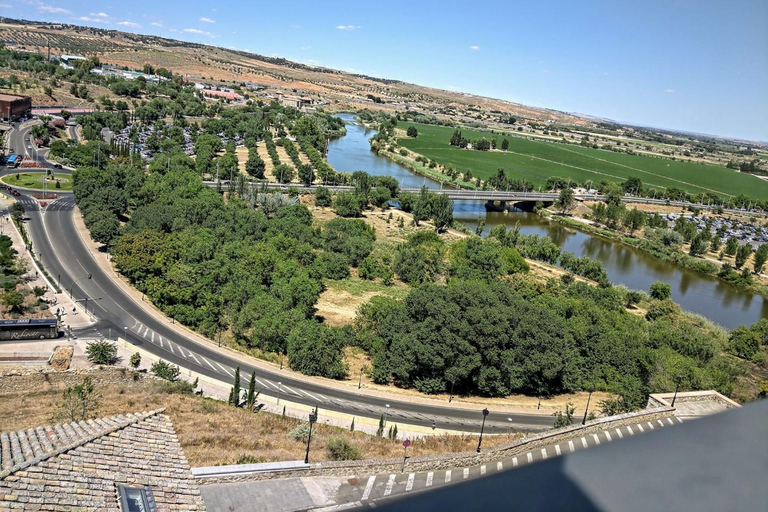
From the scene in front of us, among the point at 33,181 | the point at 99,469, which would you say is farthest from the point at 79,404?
the point at 33,181

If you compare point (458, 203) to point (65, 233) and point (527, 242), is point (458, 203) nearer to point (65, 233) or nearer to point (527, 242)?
point (527, 242)

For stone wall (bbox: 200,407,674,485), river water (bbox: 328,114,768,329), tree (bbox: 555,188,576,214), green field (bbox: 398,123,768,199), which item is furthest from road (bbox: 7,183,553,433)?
green field (bbox: 398,123,768,199)

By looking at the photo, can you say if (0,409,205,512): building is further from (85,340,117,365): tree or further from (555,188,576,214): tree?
(555,188,576,214): tree

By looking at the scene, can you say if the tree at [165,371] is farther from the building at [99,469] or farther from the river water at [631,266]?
the river water at [631,266]

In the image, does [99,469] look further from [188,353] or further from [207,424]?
[188,353]

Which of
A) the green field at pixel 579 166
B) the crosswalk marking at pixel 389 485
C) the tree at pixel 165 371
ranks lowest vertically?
the tree at pixel 165 371

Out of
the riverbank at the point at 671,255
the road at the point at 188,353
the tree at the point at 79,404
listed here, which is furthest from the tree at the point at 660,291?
the tree at the point at 79,404

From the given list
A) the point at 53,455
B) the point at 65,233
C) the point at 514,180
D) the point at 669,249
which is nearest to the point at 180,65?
the point at 514,180
